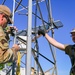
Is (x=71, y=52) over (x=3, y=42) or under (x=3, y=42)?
under

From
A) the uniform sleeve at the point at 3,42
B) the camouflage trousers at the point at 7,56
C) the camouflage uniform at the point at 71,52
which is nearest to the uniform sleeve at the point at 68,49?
the camouflage uniform at the point at 71,52

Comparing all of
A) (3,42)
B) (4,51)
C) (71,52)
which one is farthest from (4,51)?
(71,52)

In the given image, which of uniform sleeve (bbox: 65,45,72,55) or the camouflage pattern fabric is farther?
uniform sleeve (bbox: 65,45,72,55)

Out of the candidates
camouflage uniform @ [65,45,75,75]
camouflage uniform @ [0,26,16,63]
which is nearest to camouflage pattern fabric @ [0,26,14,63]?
camouflage uniform @ [0,26,16,63]

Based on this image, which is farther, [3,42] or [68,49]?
[68,49]

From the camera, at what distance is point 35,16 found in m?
7.27

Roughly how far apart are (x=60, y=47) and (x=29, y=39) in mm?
762

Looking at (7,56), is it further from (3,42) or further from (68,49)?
(68,49)

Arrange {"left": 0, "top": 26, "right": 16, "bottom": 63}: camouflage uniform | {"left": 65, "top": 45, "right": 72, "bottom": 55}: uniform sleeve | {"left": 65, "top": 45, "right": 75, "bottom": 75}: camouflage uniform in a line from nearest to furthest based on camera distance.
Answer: {"left": 0, "top": 26, "right": 16, "bottom": 63}: camouflage uniform < {"left": 65, "top": 45, "right": 75, "bottom": 75}: camouflage uniform < {"left": 65, "top": 45, "right": 72, "bottom": 55}: uniform sleeve

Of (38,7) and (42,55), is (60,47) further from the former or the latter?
(42,55)

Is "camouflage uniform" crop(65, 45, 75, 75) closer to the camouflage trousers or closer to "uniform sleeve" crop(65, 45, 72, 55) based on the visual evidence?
"uniform sleeve" crop(65, 45, 72, 55)

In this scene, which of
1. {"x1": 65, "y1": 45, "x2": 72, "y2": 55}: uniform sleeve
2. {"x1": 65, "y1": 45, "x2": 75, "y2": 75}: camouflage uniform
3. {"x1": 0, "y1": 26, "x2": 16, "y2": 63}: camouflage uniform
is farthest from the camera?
{"x1": 65, "y1": 45, "x2": 72, "y2": 55}: uniform sleeve

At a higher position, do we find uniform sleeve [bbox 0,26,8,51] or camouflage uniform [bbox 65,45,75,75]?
uniform sleeve [bbox 0,26,8,51]

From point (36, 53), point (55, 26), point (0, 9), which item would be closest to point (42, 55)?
point (36, 53)
